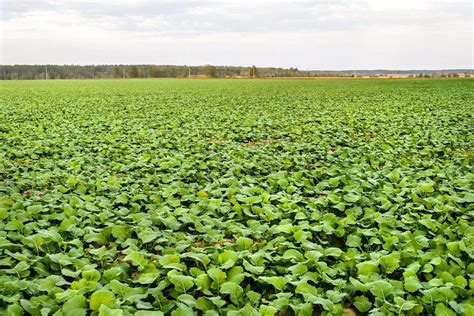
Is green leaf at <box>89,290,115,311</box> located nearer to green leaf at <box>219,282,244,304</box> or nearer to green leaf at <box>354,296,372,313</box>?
green leaf at <box>219,282,244,304</box>

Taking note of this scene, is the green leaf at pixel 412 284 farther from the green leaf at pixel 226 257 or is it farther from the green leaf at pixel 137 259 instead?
the green leaf at pixel 137 259

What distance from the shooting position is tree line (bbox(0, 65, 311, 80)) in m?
101

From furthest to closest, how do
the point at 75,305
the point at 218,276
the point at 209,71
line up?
the point at 209,71
the point at 218,276
the point at 75,305

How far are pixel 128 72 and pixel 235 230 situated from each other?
10637 cm

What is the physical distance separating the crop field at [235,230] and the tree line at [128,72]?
8784 cm

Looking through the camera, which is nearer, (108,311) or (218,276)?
(108,311)

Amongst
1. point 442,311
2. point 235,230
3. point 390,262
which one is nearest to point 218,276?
point 235,230

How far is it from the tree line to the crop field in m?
87.8

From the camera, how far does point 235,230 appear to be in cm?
441

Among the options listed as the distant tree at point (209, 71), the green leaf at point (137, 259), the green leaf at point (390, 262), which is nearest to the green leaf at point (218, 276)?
the green leaf at point (137, 259)

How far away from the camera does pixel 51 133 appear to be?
Answer: 11375 mm

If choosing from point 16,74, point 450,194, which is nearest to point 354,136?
point 450,194

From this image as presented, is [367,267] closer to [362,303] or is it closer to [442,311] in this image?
[362,303]

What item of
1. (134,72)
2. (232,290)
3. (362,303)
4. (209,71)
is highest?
(134,72)
